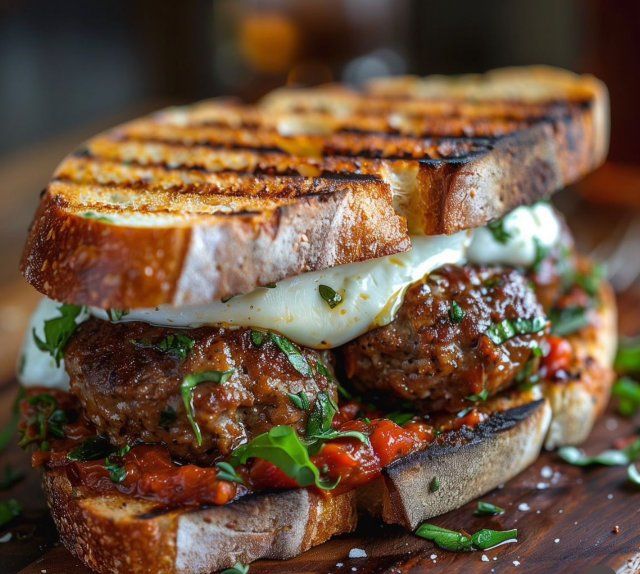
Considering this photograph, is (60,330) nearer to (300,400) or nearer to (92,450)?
(92,450)

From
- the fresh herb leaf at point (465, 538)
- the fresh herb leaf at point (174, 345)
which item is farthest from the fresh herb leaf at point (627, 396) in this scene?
the fresh herb leaf at point (174, 345)

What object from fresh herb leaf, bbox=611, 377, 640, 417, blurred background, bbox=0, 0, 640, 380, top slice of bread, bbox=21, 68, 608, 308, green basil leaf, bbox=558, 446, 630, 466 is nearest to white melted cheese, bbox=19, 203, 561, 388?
top slice of bread, bbox=21, 68, 608, 308

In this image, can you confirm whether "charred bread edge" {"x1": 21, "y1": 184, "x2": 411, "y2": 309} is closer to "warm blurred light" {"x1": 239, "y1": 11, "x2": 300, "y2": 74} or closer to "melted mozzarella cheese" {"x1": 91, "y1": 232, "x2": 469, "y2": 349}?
"melted mozzarella cheese" {"x1": 91, "y1": 232, "x2": 469, "y2": 349}

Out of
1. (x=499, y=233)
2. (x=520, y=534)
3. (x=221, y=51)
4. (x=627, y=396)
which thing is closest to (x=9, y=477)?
(x=520, y=534)

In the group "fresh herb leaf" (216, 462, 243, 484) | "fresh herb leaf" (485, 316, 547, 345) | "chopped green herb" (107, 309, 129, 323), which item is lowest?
"fresh herb leaf" (216, 462, 243, 484)

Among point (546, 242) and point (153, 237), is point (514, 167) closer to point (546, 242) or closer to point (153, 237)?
point (546, 242)

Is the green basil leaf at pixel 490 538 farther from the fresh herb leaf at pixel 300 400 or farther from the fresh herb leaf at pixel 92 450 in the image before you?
the fresh herb leaf at pixel 92 450

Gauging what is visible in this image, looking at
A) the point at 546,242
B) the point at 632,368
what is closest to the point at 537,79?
the point at 546,242

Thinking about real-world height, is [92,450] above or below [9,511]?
above
